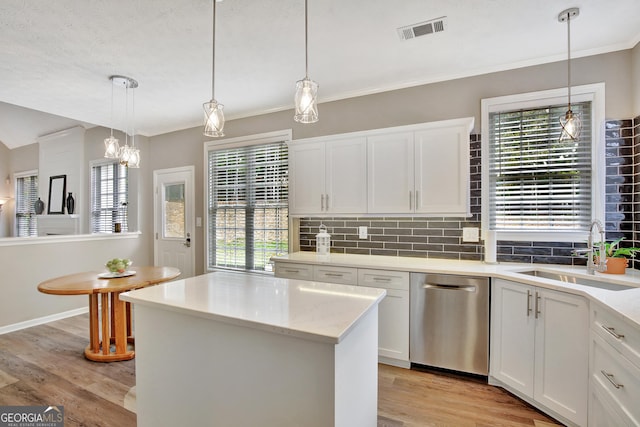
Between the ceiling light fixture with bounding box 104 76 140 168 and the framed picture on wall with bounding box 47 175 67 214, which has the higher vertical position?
the ceiling light fixture with bounding box 104 76 140 168

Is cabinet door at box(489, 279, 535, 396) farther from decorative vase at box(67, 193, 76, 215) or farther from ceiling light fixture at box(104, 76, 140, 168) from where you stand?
decorative vase at box(67, 193, 76, 215)

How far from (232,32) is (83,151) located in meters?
4.64

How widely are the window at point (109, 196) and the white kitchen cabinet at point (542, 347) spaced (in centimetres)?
524

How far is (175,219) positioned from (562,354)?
4.86 m

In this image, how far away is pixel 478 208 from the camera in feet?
9.30

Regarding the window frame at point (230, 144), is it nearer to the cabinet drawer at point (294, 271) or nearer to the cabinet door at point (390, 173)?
the cabinet drawer at point (294, 271)

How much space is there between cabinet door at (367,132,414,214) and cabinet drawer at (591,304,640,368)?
144 cm

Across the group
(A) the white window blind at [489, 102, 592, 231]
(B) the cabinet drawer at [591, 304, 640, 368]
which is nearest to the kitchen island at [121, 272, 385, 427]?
(B) the cabinet drawer at [591, 304, 640, 368]

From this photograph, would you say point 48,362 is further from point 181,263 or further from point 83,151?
point 83,151

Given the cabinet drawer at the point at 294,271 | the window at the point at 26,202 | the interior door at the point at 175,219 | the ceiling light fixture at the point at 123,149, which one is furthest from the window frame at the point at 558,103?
the window at the point at 26,202

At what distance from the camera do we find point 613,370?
1.50 meters

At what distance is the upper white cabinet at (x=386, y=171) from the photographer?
8.60ft

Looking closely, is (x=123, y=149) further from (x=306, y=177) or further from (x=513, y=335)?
(x=513, y=335)

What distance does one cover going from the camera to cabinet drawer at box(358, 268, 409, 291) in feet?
8.43
